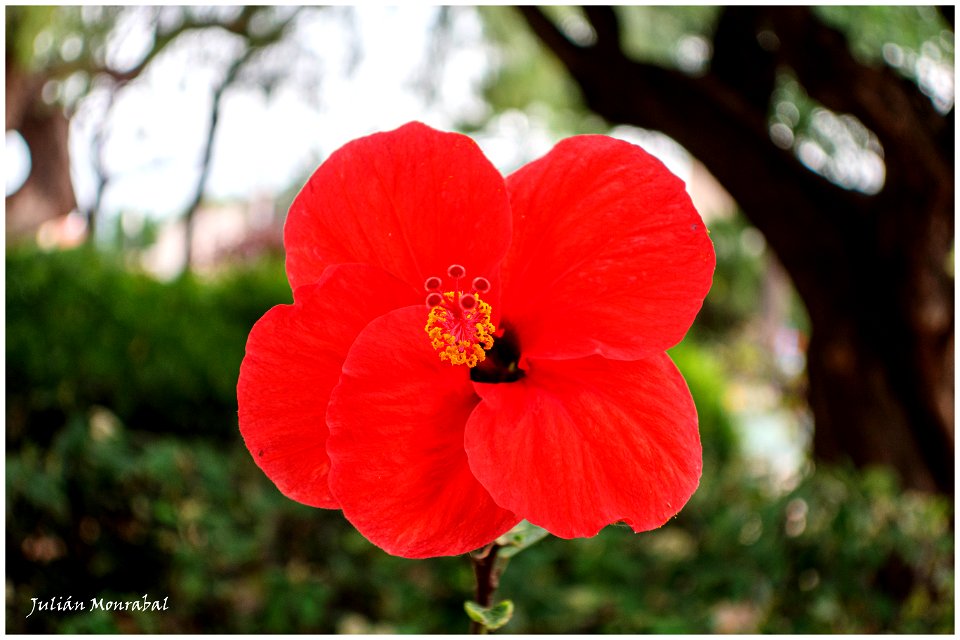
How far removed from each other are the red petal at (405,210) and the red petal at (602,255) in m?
0.03

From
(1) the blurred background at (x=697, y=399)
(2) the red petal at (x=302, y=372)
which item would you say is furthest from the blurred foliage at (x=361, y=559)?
(2) the red petal at (x=302, y=372)

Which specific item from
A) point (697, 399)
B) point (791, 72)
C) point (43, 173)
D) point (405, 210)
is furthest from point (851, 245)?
point (43, 173)

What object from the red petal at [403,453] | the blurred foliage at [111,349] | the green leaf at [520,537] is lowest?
the blurred foliage at [111,349]

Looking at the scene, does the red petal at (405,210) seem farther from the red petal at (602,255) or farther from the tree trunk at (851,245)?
the tree trunk at (851,245)

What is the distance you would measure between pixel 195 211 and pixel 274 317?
22.0 feet

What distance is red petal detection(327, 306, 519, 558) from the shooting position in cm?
40

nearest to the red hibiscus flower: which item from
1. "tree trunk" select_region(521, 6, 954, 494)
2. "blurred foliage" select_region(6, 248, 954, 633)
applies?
"blurred foliage" select_region(6, 248, 954, 633)

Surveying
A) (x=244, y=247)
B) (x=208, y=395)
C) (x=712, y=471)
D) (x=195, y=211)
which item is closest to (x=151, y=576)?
(x=208, y=395)

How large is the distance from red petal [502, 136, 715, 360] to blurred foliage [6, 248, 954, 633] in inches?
29.8

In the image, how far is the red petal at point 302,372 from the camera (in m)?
0.42

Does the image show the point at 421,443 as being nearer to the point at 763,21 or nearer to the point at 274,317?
the point at 274,317

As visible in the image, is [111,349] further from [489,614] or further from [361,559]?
[489,614]

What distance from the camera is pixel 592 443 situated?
0.42 m

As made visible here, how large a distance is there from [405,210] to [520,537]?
0.66ft
